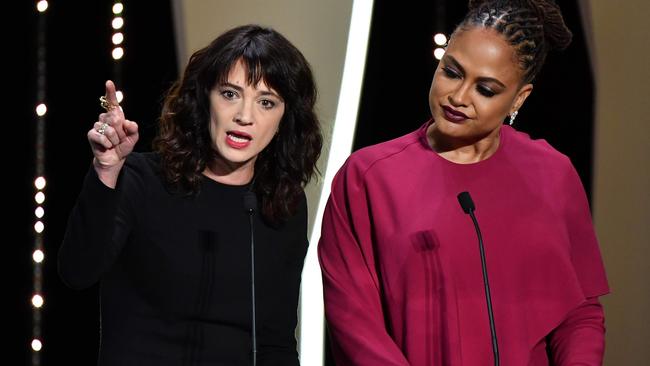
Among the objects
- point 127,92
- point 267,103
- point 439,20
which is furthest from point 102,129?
point 439,20

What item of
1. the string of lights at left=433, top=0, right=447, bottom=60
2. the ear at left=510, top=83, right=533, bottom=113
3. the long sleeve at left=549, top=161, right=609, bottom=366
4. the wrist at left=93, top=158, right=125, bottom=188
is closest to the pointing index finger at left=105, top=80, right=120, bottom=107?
the wrist at left=93, top=158, right=125, bottom=188

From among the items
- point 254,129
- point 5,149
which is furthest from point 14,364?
point 254,129

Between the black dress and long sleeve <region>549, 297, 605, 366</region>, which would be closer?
long sleeve <region>549, 297, 605, 366</region>

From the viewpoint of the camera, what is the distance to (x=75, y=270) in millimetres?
1961

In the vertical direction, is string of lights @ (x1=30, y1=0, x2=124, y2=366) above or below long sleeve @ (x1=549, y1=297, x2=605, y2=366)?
above

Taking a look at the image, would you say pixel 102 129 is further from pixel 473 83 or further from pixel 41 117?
pixel 41 117

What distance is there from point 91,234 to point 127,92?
1.10 meters

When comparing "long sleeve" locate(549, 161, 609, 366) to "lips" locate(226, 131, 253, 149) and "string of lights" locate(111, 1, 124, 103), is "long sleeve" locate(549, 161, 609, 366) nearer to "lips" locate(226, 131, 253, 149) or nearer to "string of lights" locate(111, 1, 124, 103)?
"lips" locate(226, 131, 253, 149)

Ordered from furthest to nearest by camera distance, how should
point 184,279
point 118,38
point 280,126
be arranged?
point 118,38, point 280,126, point 184,279

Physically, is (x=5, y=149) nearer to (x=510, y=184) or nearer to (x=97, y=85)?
(x=97, y=85)

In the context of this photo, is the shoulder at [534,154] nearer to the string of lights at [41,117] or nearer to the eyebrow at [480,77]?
the eyebrow at [480,77]

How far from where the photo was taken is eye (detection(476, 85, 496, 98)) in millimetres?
1857

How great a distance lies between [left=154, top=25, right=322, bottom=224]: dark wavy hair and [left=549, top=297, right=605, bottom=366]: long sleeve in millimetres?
673

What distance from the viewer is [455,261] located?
1.83 m
